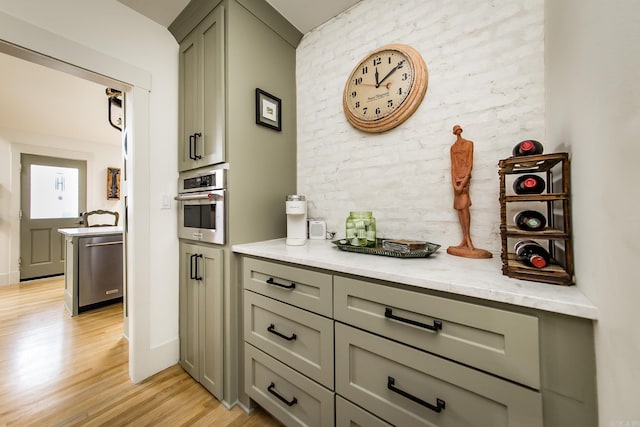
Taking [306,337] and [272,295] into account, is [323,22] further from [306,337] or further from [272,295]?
[306,337]

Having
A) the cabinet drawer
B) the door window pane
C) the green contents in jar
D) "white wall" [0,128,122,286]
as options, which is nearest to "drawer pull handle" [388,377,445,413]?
the cabinet drawer

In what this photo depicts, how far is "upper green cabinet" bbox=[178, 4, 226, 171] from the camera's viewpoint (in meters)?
1.50

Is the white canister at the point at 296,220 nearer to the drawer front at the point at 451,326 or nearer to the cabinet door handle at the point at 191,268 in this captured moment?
the drawer front at the point at 451,326

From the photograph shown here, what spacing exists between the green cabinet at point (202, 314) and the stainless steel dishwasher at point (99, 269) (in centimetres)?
183

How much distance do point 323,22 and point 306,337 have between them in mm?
2136

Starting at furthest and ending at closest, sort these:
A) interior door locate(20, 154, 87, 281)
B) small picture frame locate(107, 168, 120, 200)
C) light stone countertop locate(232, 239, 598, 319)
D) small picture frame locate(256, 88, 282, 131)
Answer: small picture frame locate(107, 168, 120, 200) → interior door locate(20, 154, 87, 281) → small picture frame locate(256, 88, 282, 131) → light stone countertop locate(232, 239, 598, 319)

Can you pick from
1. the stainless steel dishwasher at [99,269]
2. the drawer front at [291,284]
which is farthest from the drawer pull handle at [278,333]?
the stainless steel dishwasher at [99,269]

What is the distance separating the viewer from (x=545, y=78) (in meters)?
1.08

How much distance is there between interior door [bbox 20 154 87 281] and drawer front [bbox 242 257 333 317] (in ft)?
14.9

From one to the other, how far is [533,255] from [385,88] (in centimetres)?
120

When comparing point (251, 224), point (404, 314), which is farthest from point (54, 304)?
point (404, 314)

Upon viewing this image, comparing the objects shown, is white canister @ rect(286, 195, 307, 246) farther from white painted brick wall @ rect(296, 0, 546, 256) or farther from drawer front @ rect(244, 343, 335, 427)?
drawer front @ rect(244, 343, 335, 427)

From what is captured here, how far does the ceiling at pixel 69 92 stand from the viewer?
66.1 inches

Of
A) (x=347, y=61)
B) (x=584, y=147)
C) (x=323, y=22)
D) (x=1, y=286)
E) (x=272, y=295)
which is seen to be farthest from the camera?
(x=1, y=286)
